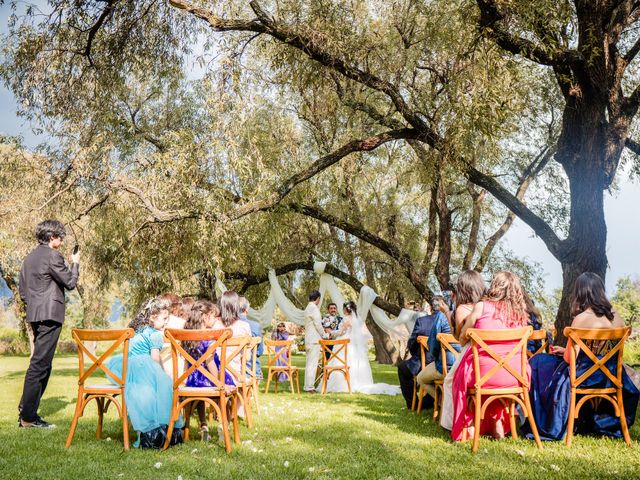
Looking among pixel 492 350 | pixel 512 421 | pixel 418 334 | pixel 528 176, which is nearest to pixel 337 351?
pixel 418 334

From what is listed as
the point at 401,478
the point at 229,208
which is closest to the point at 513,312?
the point at 401,478

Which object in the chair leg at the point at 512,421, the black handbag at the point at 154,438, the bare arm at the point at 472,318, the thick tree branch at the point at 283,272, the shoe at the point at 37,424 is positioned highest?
the thick tree branch at the point at 283,272

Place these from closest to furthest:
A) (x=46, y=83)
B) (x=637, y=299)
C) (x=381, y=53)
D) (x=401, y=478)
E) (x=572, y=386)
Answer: (x=401, y=478)
(x=572, y=386)
(x=46, y=83)
(x=381, y=53)
(x=637, y=299)

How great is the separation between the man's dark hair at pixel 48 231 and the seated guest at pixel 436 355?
4204mm

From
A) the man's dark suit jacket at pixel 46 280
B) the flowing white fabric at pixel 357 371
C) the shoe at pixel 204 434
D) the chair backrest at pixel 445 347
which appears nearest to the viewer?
the shoe at pixel 204 434

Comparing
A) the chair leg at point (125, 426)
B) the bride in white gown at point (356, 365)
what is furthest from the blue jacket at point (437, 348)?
the bride in white gown at point (356, 365)

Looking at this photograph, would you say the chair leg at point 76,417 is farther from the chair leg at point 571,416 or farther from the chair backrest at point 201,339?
the chair leg at point 571,416

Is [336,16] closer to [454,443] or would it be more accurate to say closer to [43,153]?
[43,153]

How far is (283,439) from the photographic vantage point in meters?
5.33

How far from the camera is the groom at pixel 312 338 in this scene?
1120cm

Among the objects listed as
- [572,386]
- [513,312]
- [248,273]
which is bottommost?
[572,386]

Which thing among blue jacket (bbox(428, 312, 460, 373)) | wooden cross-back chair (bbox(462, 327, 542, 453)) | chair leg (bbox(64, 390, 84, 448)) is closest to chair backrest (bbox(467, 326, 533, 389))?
wooden cross-back chair (bbox(462, 327, 542, 453))

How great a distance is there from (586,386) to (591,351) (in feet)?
1.13

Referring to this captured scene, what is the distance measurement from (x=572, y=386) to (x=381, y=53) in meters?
7.35
